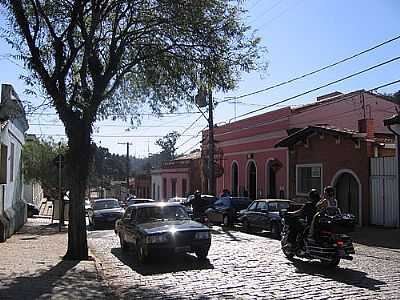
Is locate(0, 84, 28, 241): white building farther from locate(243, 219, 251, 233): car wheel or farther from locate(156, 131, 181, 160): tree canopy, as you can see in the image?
locate(156, 131, 181, 160): tree canopy

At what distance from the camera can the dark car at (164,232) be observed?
1333 cm

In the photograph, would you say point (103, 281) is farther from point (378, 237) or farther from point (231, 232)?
point (231, 232)

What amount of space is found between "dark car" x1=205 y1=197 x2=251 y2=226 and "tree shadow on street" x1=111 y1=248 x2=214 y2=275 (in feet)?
38.8

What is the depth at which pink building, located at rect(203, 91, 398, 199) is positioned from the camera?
3189cm

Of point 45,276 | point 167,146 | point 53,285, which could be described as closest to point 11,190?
point 45,276

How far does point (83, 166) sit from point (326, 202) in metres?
6.09

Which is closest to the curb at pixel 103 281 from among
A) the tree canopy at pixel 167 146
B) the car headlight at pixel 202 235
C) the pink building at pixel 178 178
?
the car headlight at pixel 202 235

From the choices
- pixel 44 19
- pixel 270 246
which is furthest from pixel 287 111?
pixel 44 19

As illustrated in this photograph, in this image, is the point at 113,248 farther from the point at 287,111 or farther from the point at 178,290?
the point at 287,111

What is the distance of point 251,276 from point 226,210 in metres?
15.6

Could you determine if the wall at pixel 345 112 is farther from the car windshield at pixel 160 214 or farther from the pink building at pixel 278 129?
the car windshield at pixel 160 214

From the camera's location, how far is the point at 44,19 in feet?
46.9

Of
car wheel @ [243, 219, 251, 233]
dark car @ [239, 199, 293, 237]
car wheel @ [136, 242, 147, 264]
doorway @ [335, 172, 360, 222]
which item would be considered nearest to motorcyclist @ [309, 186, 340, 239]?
car wheel @ [136, 242, 147, 264]

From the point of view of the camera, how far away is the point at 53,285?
408 inches
